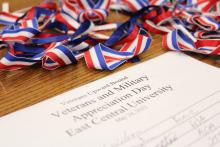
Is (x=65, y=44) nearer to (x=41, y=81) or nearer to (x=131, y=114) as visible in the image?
(x=41, y=81)

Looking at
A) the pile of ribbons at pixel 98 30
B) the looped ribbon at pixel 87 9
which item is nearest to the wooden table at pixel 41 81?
the pile of ribbons at pixel 98 30

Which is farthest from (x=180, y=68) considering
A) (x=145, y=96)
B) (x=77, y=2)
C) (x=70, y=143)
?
(x=77, y=2)

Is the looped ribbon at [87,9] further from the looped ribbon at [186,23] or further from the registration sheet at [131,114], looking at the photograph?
the registration sheet at [131,114]

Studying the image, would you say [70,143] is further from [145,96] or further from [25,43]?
[25,43]

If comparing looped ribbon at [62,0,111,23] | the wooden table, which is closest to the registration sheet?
the wooden table

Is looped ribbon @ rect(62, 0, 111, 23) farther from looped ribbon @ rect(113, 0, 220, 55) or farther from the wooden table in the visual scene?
the wooden table

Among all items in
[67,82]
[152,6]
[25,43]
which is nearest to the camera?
[67,82]
